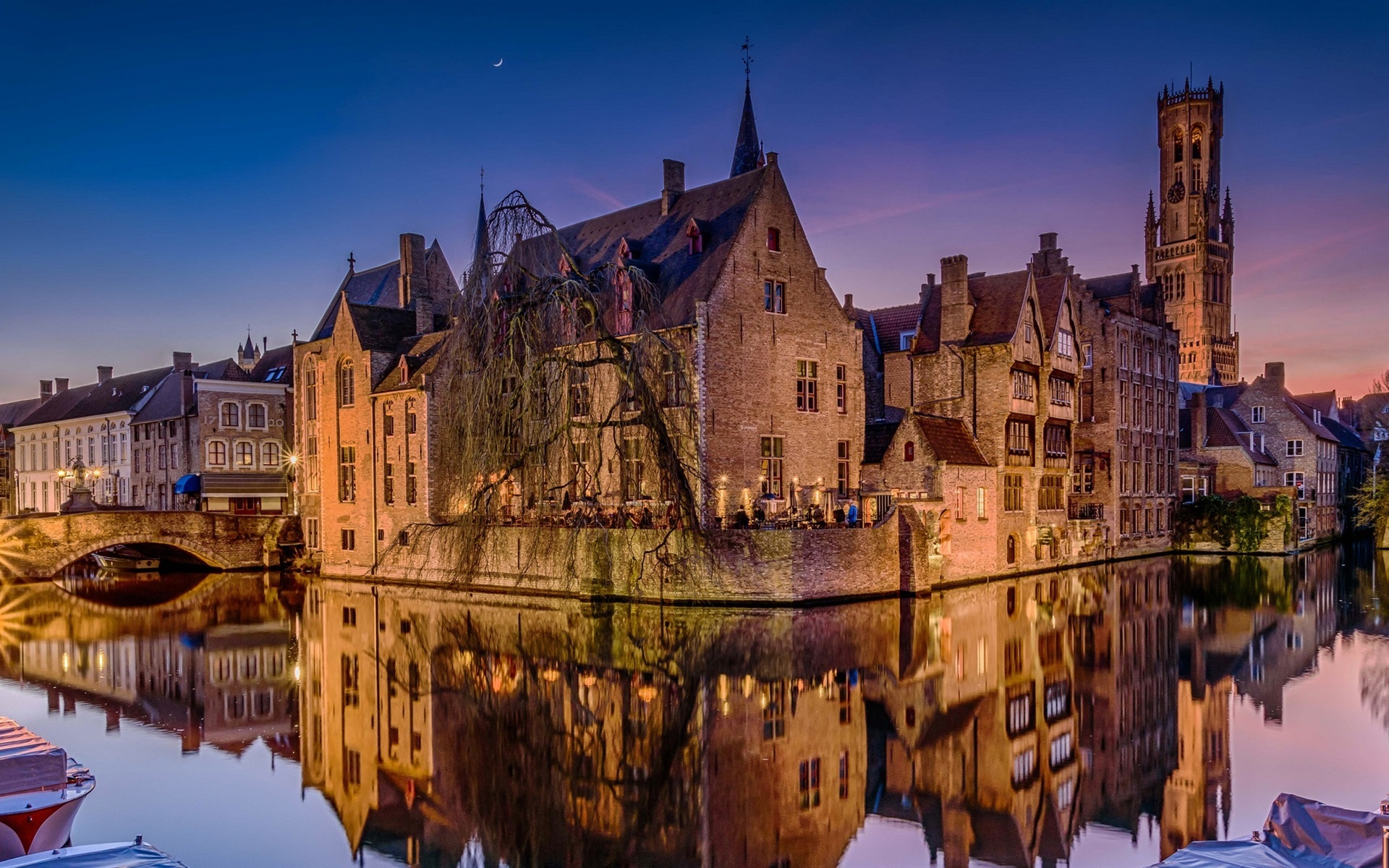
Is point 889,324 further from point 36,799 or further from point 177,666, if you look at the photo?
point 36,799

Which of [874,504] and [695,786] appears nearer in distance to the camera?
[695,786]

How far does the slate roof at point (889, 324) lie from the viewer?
1556 inches

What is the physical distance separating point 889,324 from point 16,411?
74436 millimetres

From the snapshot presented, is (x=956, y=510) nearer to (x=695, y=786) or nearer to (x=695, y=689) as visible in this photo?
(x=695, y=689)

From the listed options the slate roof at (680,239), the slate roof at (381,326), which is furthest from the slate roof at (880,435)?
the slate roof at (381,326)

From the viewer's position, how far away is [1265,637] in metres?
23.9

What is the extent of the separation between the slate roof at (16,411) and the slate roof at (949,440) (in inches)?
2902

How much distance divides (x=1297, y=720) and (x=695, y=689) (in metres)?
9.76

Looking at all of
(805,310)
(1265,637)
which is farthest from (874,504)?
(1265,637)

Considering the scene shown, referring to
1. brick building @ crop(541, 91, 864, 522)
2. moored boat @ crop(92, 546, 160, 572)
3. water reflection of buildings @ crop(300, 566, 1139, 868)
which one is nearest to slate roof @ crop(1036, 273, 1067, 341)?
brick building @ crop(541, 91, 864, 522)

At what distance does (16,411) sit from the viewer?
8088 cm

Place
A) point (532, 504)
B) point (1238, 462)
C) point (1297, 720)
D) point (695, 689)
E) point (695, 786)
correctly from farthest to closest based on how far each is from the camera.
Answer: point (1238, 462) < point (532, 504) < point (695, 689) < point (1297, 720) < point (695, 786)

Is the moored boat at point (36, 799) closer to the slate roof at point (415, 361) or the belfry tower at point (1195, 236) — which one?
the slate roof at point (415, 361)

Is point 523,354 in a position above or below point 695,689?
above
